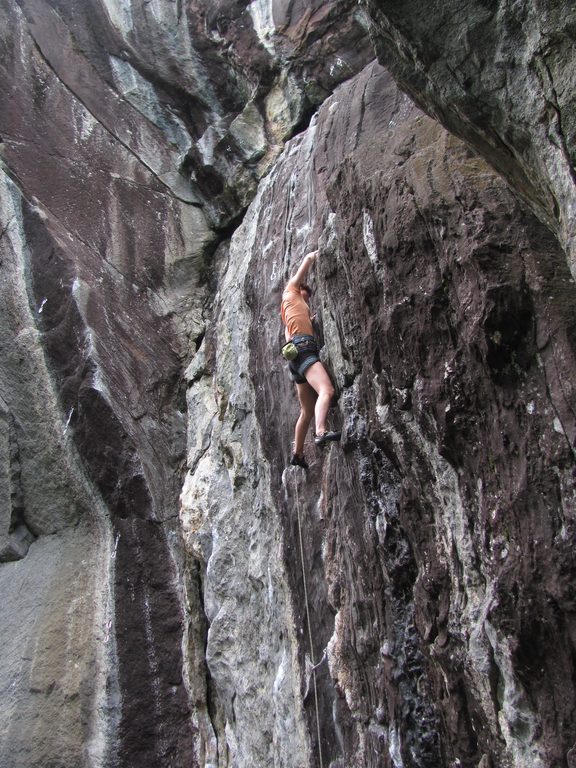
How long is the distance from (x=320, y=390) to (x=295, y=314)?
3.44ft

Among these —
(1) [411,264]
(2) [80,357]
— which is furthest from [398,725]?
(2) [80,357]

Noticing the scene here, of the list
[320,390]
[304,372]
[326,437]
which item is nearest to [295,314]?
[304,372]

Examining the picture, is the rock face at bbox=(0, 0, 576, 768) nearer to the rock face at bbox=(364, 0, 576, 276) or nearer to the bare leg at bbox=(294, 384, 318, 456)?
the rock face at bbox=(364, 0, 576, 276)

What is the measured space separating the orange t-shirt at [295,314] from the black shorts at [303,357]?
132 millimetres

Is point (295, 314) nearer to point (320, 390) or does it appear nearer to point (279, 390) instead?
point (320, 390)

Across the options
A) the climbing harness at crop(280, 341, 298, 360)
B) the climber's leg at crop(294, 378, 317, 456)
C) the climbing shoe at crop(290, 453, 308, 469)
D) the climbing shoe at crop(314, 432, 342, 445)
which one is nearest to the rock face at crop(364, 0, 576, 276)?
the climbing harness at crop(280, 341, 298, 360)

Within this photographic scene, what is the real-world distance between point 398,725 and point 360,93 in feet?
25.4

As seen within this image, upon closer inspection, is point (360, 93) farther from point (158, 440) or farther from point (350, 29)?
point (158, 440)

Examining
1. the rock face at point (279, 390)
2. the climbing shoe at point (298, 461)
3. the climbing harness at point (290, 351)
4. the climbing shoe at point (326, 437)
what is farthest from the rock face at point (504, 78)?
the climbing shoe at point (298, 461)

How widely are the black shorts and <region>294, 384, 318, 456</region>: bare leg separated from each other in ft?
0.37

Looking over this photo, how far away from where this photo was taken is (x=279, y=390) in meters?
8.54

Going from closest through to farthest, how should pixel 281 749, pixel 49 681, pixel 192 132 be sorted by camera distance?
pixel 281 749
pixel 49 681
pixel 192 132

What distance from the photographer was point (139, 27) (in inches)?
600

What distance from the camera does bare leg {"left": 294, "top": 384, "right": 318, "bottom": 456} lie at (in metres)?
7.34
